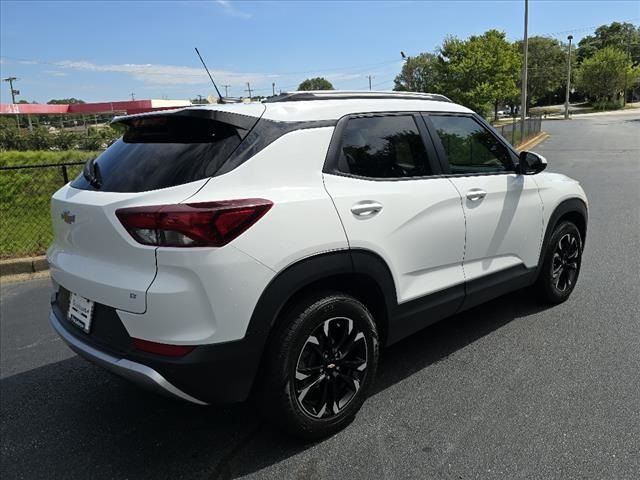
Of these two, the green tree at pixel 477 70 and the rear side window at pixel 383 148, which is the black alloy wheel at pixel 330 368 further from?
the green tree at pixel 477 70

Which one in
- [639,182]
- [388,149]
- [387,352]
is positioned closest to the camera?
[388,149]

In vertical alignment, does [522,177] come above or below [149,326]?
above

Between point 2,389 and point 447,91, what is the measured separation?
1916 inches

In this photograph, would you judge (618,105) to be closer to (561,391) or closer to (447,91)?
(447,91)

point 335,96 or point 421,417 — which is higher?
point 335,96

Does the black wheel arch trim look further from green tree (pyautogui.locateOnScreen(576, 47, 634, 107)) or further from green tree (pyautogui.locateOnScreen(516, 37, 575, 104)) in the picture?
green tree (pyautogui.locateOnScreen(516, 37, 575, 104))

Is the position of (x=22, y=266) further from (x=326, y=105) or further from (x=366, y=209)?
(x=366, y=209)

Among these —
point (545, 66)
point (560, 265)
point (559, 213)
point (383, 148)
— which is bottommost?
point (560, 265)

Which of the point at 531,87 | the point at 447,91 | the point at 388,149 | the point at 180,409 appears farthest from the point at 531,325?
the point at 531,87

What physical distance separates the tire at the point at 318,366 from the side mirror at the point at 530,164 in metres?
1.89

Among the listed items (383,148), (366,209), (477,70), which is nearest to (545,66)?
(477,70)

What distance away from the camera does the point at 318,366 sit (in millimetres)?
2801

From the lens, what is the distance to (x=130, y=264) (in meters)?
2.47

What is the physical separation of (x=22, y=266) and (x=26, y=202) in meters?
3.86
